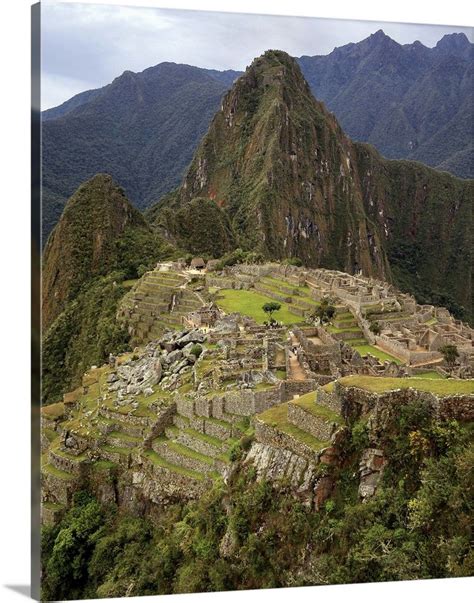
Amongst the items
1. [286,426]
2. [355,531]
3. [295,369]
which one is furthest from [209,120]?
[355,531]

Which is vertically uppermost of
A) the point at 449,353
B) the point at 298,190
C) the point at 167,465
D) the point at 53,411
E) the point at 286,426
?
the point at 298,190

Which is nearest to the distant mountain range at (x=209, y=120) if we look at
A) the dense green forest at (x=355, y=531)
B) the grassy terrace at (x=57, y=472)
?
the grassy terrace at (x=57, y=472)

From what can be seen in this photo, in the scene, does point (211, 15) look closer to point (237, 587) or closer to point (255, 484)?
point (255, 484)

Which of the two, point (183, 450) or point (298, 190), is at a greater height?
point (298, 190)

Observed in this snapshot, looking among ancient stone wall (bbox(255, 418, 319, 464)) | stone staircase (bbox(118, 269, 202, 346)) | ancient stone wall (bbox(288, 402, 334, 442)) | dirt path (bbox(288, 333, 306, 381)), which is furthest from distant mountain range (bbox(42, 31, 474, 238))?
ancient stone wall (bbox(288, 402, 334, 442))

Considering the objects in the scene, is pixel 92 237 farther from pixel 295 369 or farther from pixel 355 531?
pixel 355 531
